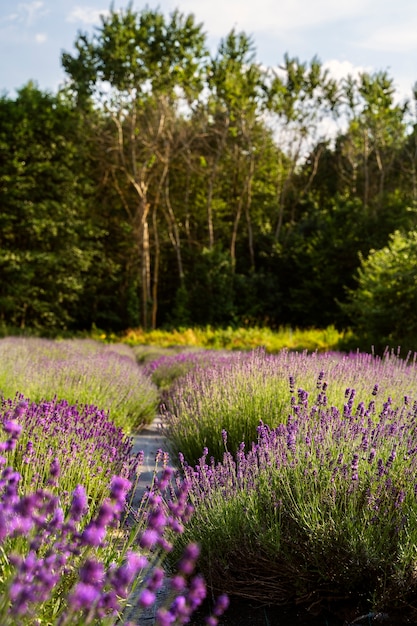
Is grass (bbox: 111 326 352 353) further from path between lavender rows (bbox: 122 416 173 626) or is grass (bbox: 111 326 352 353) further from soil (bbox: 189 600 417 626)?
soil (bbox: 189 600 417 626)

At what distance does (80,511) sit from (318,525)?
1.59 m

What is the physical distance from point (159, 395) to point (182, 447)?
3662mm

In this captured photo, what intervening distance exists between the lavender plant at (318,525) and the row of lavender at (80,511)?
0.72 feet

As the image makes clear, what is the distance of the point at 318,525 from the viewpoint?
2730 millimetres

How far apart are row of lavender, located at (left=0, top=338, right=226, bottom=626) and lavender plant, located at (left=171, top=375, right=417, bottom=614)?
22 cm

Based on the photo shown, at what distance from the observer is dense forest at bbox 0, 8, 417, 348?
2306cm

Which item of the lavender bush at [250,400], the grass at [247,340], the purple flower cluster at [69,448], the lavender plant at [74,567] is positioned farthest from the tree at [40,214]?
the lavender plant at [74,567]

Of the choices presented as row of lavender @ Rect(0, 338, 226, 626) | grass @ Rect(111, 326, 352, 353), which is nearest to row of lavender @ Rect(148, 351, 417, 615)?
row of lavender @ Rect(0, 338, 226, 626)

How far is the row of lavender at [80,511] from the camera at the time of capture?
1.22 m

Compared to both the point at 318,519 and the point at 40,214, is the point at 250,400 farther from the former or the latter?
the point at 40,214

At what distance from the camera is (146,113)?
81.0 feet

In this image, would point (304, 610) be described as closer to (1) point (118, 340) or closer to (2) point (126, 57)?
(1) point (118, 340)

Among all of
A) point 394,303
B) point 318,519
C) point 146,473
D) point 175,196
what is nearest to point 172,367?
point 146,473

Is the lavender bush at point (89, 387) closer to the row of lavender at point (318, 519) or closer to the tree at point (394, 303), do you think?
the row of lavender at point (318, 519)
